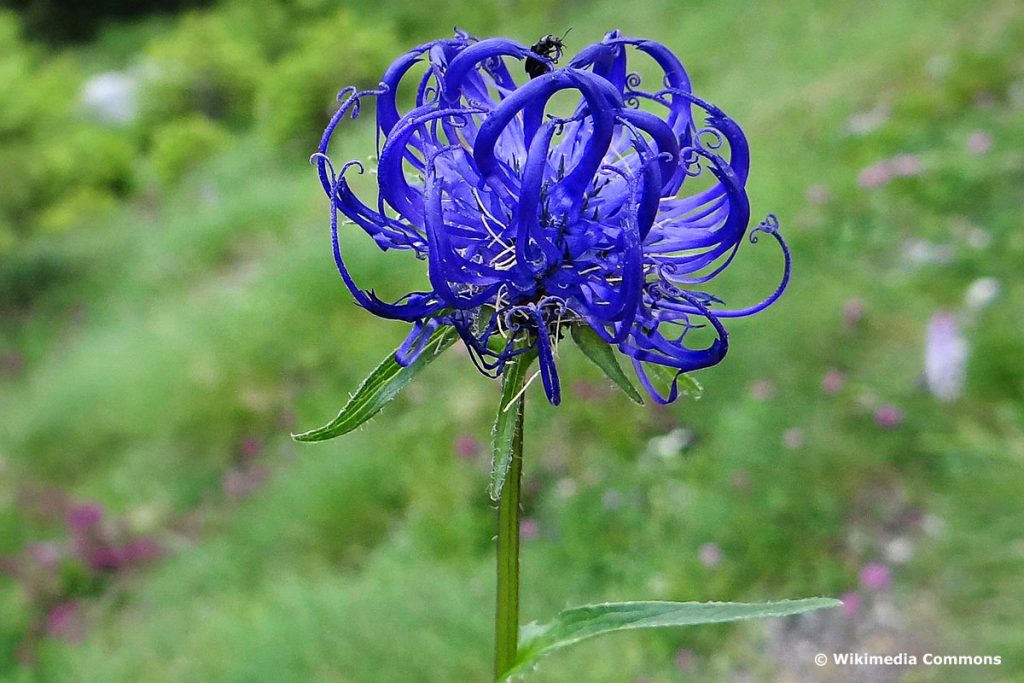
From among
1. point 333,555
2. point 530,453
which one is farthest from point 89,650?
point 530,453

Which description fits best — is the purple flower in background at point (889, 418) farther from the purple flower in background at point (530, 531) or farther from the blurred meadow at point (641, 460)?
the purple flower in background at point (530, 531)

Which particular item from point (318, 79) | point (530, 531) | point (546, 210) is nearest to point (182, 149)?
point (318, 79)

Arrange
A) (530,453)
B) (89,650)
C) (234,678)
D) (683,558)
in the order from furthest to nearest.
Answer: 1. (89,650)
2. (530,453)
3. (234,678)
4. (683,558)

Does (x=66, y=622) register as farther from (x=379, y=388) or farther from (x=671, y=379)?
(x=671, y=379)

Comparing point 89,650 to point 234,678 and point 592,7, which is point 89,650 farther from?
point 592,7

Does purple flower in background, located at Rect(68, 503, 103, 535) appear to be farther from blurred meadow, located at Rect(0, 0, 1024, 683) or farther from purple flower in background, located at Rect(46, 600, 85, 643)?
purple flower in background, located at Rect(46, 600, 85, 643)
